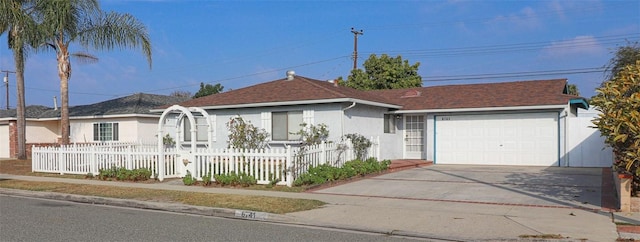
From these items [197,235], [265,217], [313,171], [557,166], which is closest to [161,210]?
[265,217]

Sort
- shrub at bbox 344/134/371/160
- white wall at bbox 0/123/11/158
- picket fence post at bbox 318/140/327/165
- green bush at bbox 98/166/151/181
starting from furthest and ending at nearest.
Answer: white wall at bbox 0/123/11/158
shrub at bbox 344/134/371/160
green bush at bbox 98/166/151/181
picket fence post at bbox 318/140/327/165

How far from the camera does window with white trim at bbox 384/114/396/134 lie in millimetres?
21547

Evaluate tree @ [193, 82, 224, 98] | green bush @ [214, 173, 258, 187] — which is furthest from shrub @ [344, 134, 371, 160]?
tree @ [193, 82, 224, 98]

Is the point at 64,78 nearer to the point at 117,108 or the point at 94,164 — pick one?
the point at 94,164

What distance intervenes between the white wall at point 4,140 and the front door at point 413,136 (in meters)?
23.3

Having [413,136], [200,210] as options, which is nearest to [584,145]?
[413,136]

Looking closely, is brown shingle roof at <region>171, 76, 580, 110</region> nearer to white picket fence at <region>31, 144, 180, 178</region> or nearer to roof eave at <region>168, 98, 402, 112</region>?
roof eave at <region>168, 98, 402, 112</region>

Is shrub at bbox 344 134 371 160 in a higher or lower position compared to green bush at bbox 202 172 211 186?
higher

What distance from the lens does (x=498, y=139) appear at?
65.4ft

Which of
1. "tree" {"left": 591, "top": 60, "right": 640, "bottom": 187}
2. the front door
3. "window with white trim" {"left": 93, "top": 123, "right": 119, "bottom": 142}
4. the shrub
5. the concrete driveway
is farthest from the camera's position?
"window with white trim" {"left": 93, "top": 123, "right": 119, "bottom": 142}

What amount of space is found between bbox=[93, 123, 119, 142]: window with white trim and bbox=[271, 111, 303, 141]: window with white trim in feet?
42.9

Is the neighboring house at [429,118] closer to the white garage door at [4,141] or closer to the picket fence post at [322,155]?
the picket fence post at [322,155]

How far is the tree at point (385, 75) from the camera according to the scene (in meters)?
40.9

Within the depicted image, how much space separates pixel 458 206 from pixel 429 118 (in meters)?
11.2
